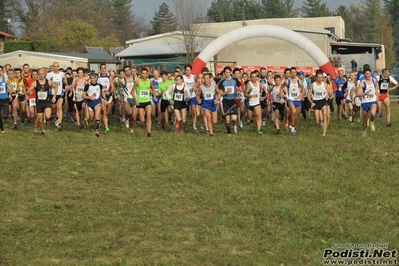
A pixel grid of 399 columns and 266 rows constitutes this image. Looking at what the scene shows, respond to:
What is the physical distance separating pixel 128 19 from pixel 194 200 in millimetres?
92215

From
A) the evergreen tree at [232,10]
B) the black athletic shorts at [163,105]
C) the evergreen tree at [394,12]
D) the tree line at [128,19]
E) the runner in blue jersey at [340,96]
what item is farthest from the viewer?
the evergreen tree at [394,12]

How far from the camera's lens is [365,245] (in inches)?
254

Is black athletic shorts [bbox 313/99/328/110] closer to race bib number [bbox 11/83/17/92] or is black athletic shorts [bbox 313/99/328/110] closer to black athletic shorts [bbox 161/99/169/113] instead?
black athletic shorts [bbox 161/99/169/113]

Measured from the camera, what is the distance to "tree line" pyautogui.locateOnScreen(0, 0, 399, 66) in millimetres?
73312

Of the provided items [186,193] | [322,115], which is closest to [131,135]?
[322,115]

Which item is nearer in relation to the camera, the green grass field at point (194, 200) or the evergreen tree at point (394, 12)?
the green grass field at point (194, 200)

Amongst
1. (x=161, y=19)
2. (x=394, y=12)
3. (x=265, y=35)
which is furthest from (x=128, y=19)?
(x=265, y=35)

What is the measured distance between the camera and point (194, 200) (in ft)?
29.2

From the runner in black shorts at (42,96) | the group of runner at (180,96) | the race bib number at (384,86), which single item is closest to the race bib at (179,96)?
the group of runner at (180,96)

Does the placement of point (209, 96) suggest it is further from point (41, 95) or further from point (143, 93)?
point (41, 95)

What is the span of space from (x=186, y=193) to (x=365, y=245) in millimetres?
3485

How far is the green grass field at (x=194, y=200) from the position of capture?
21.6 feet

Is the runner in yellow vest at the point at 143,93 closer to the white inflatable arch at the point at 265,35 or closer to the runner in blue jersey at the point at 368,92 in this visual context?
the runner in blue jersey at the point at 368,92

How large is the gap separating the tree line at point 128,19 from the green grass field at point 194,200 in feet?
128
